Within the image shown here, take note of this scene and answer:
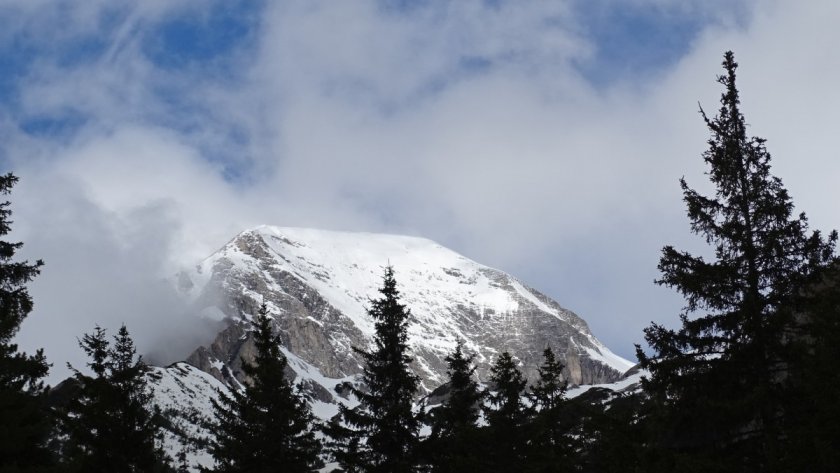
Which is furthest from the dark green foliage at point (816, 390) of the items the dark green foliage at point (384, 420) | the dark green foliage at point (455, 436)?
the dark green foliage at point (384, 420)

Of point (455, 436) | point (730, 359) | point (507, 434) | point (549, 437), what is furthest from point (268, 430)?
point (730, 359)

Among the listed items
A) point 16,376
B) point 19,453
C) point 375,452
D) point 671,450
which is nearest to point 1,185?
point 16,376

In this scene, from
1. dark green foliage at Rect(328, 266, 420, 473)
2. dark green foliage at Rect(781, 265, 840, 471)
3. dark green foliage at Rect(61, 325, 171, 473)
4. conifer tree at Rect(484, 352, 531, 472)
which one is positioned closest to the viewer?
dark green foliage at Rect(781, 265, 840, 471)

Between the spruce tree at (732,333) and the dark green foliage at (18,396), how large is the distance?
13930 mm

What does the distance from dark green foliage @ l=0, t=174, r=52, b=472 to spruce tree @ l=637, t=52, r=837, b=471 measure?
13930mm

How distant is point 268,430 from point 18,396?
1237 centimetres

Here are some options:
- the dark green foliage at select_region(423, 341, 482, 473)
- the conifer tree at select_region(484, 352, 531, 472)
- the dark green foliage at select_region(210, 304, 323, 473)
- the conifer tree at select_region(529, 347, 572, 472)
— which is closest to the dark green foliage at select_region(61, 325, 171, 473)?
the dark green foliage at select_region(210, 304, 323, 473)

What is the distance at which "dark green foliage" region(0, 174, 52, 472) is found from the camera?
64.3 ft

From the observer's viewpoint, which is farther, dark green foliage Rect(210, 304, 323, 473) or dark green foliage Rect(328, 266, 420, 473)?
dark green foliage Rect(210, 304, 323, 473)

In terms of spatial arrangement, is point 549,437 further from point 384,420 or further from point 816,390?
point 816,390

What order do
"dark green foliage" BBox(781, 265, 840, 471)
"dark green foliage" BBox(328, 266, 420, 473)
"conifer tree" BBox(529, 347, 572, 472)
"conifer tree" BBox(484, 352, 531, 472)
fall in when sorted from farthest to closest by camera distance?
"conifer tree" BBox(484, 352, 531, 472) → "conifer tree" BBox(529, 347, 572, 472) → "dark green foliage" BBox(328, 266, 420, 473) → "dark green foliage" BBox(781, 265, 840, 471)

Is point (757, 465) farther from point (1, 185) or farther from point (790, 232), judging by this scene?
point (1, 185)

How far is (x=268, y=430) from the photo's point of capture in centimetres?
3141

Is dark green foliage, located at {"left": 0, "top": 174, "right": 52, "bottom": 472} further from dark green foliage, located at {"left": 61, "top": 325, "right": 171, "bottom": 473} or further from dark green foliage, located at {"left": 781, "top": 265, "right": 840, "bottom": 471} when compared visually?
dark green foliage, located at {"left": 781, "top": 265, "right": 840, "bottom": 471}
